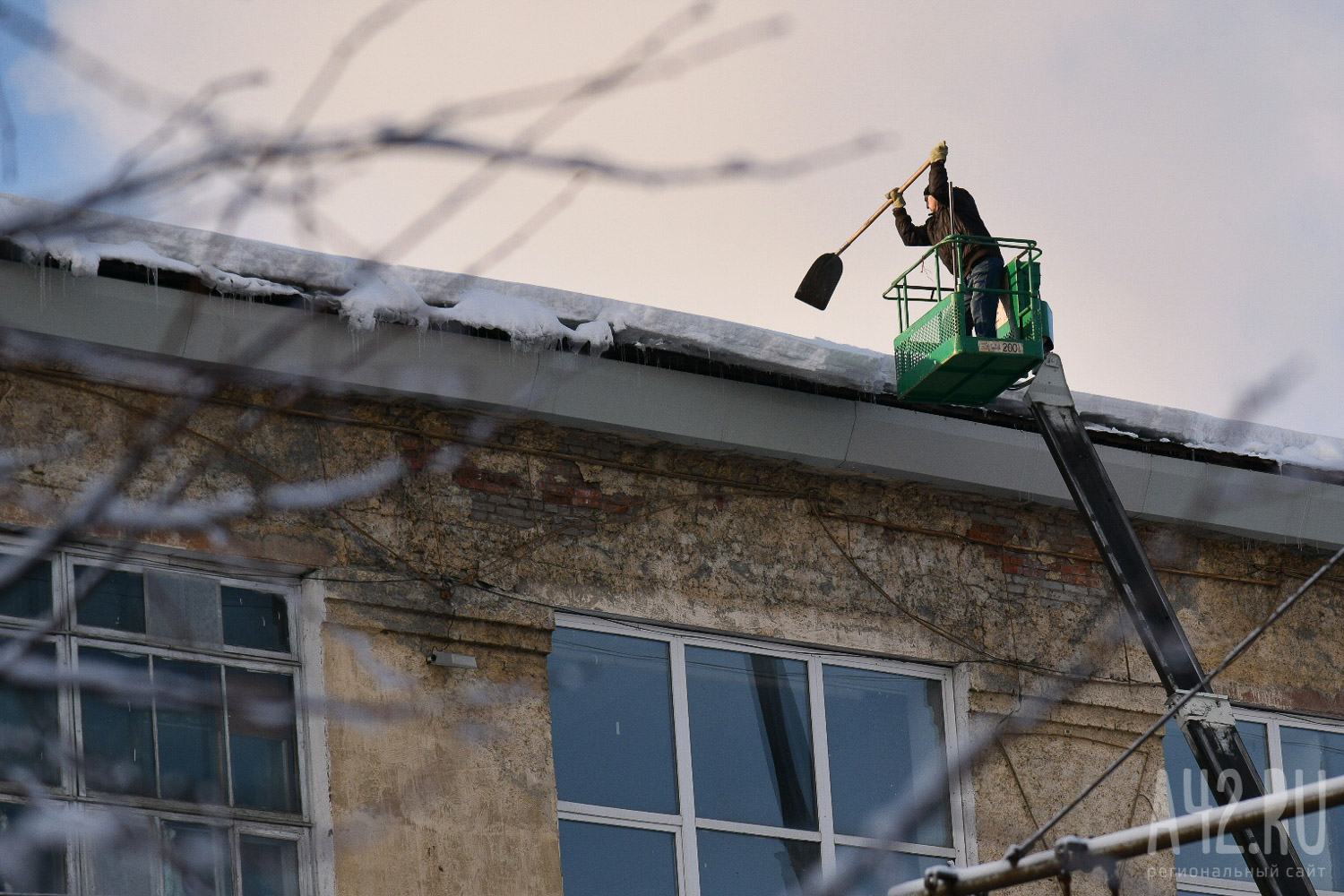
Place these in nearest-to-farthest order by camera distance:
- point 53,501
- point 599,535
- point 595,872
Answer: point 53,501, point 595,872, point 599,535

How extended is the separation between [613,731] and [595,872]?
2.09 feet

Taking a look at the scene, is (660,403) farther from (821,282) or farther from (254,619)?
(254,619)

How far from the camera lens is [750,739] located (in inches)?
348

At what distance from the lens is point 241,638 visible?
25.8ft

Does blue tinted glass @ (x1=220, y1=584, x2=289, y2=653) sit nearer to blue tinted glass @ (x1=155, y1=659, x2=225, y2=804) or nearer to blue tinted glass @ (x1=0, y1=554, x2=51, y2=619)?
blue tinted glass @ (x1=155, y1=659, x2=225, y2=804)

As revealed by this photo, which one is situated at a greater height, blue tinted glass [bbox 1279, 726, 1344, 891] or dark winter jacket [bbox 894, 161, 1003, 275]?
dark winter jacket [bbox 894, 161, 1003, 275]

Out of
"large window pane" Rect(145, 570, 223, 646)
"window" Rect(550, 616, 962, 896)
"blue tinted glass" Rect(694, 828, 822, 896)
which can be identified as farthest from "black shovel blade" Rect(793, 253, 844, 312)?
"large window pane" Rect(145, 570, 223, 646)

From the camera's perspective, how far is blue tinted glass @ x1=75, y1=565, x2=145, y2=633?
7598 mm

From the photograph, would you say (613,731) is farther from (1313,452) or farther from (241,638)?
(1313,452)

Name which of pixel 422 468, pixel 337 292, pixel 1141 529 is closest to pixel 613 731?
pixel 422 468

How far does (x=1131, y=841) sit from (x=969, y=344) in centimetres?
360

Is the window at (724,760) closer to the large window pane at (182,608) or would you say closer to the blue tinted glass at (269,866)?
the blue tinted glass at (269,866)

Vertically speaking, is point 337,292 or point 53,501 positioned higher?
point 337,292

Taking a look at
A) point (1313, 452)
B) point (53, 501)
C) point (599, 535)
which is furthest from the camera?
point (1313, 452)
